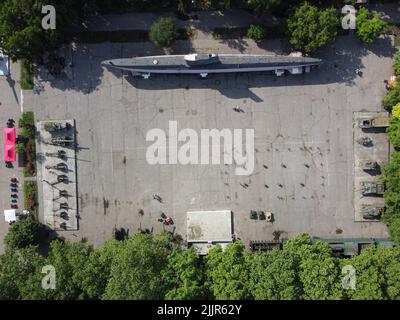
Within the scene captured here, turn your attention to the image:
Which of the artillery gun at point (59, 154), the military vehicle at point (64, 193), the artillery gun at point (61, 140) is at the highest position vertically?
the artillery gun at point (61, 140)

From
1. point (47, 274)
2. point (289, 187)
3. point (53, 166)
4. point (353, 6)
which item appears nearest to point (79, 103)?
point (53, 166)

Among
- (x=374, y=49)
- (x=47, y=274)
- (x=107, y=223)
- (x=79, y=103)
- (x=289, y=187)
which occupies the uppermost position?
(x=374, y=49)

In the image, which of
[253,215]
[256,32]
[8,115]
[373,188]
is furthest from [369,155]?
[8,115]

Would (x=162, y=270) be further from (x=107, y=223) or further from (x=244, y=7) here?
(x=244, y=7)

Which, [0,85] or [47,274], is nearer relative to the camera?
[47,274]

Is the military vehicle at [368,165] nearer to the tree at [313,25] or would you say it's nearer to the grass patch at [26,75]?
the tree at [313,25]

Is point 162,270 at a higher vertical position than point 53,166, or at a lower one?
lower

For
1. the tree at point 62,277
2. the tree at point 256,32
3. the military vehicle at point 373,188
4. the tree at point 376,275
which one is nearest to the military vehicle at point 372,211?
the military vehicle at point 373,188
